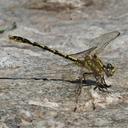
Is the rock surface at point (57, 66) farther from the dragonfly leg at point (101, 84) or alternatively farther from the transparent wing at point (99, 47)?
the transparent wing at point (99, 47)

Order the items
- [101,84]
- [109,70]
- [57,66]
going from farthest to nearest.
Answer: [57,66] → [109,70] → [101,84]

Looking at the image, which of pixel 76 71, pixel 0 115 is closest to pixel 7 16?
pixel 76 71

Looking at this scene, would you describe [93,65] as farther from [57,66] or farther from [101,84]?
[57,66]

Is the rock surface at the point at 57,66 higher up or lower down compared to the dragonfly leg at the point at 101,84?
lower down

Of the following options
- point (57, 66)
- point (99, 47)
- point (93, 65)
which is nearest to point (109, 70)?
point (93, 65)

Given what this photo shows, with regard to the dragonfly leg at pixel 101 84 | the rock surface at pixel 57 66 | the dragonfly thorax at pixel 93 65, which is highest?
the dragonfly thorax at pixel 93 65

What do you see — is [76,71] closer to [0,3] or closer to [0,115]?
[0,115]

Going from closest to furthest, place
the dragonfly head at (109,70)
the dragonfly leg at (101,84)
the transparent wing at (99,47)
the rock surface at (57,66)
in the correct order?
the rock surface at (57,66) < the dragonfly leg at (101,84) < the dragonfly head at (109,70) < the transparent wing at (99,47)

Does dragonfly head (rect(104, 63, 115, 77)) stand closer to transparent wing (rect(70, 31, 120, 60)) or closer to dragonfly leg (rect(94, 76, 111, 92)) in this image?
dragonfly leg (rect(94, 76, 111, 92))

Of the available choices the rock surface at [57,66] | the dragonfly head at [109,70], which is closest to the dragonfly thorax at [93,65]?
the dragonfly head at [109,70]
